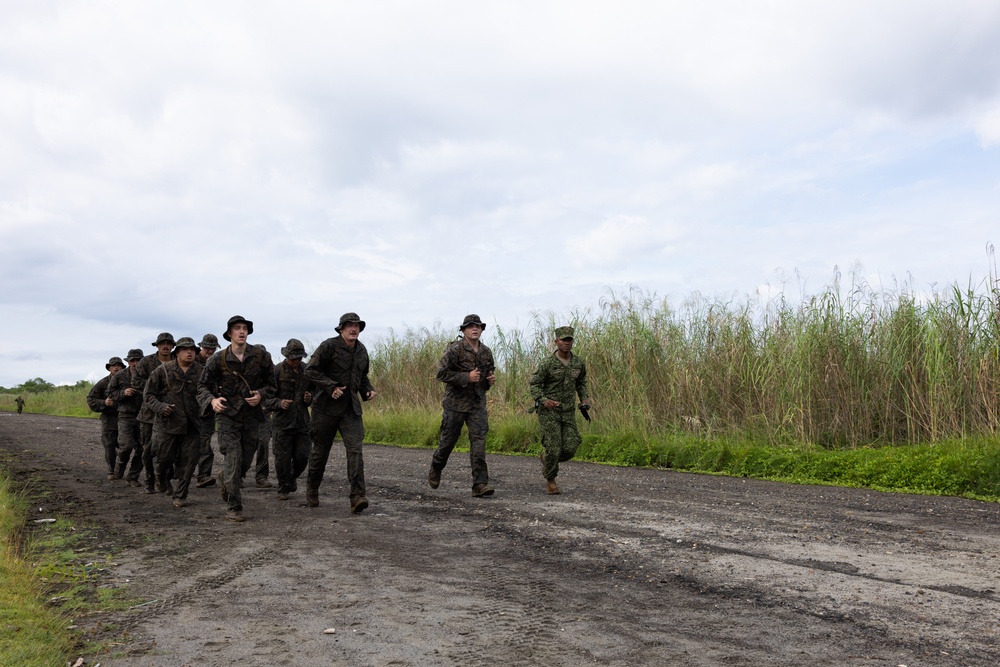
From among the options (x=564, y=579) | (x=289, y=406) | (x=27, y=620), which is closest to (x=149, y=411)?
(x=289, y=406)

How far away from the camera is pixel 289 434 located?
11.3 meters

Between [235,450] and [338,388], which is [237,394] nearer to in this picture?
[235,450]

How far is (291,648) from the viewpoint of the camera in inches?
185

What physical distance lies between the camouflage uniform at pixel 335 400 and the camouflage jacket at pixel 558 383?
2.28 meters

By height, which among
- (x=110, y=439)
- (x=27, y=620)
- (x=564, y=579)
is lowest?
(x=27, y=620)

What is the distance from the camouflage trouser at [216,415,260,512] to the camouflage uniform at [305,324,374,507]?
A: 73 cm

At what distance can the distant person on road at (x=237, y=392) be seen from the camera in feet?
31.6

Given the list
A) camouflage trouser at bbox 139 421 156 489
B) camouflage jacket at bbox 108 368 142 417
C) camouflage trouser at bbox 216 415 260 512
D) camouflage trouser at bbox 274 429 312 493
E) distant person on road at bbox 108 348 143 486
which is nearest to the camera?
camouflage trouser at bbox 216 415 260 512

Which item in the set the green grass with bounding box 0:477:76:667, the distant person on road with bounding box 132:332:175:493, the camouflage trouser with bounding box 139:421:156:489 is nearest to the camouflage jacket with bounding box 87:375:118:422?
the distant person on road with bounding box 132:332:175:493

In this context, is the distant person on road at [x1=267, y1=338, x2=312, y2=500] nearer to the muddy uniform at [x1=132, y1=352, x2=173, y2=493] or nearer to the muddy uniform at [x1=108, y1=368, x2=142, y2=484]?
the muddy uniform at [x1=132, y1=352, x2=173, y2=493]

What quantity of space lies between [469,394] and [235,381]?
2763mm

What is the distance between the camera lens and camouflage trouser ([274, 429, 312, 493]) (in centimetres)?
1105

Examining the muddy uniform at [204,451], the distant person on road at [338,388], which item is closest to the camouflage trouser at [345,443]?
the distant person on road at [338,388]

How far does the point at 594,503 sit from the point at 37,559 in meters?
5.47
